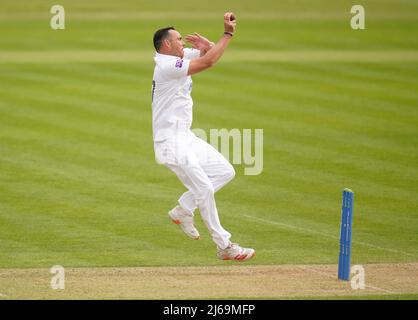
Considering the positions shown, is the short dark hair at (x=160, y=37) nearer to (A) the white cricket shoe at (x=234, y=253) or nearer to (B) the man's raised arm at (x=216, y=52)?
(B) the man's raised arm at (x=216, y=52)

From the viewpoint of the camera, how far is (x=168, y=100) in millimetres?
13219

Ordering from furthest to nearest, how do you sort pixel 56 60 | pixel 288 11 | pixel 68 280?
pixel 288 11 → pixel 56 60 → pixel 68 280

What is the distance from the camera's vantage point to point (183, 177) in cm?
1327

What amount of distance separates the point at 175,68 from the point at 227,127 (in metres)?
11.2

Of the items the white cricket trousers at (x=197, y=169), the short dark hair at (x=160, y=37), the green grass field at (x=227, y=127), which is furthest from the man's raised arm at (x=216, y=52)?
the green grass field at (x=227, y=127)

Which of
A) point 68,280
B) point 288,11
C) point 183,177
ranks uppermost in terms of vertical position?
point 288,11

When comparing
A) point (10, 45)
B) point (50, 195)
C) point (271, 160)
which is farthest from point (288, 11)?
point (50, 195)

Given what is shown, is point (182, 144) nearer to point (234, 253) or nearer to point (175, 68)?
Result: point (175, 68)

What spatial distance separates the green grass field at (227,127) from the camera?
1531 centimetres

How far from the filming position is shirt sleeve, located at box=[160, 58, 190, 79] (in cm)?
1288

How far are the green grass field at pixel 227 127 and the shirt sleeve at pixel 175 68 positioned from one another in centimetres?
262

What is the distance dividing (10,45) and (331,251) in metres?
27.3
